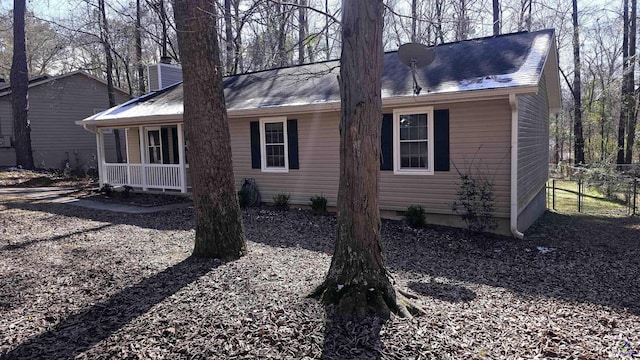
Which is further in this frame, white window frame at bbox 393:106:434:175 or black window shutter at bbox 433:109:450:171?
white window frame at bbox 393:106:434:175

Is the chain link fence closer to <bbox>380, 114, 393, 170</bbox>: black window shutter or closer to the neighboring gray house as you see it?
<bbox>380, 114, 393, 170</bbox>: black window shutter

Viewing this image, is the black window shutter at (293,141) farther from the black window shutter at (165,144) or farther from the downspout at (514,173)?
the black window shutter at (165,144)

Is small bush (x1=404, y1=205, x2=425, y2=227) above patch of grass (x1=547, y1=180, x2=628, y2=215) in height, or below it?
above

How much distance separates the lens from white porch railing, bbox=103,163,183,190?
1218cm

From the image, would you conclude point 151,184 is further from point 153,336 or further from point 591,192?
point 591,192

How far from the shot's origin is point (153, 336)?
3.28 metres

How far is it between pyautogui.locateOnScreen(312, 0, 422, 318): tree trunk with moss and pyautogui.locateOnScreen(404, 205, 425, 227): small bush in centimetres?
504

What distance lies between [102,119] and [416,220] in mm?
9293

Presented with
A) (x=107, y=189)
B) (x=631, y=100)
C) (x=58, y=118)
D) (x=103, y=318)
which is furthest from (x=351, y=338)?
(x=58, y=118)

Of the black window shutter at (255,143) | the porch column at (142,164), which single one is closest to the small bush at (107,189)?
the porch column at (142,164)

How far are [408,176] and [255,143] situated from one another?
3.81 m

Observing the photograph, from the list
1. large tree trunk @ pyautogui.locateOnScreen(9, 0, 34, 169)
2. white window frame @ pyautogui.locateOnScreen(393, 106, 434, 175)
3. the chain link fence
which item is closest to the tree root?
white window frame @ pyautogui.locateOnScreen(393, 106, 434, 175)

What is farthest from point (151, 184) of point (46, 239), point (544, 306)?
point (544, 306)

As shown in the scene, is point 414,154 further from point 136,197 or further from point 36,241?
point 136,197
